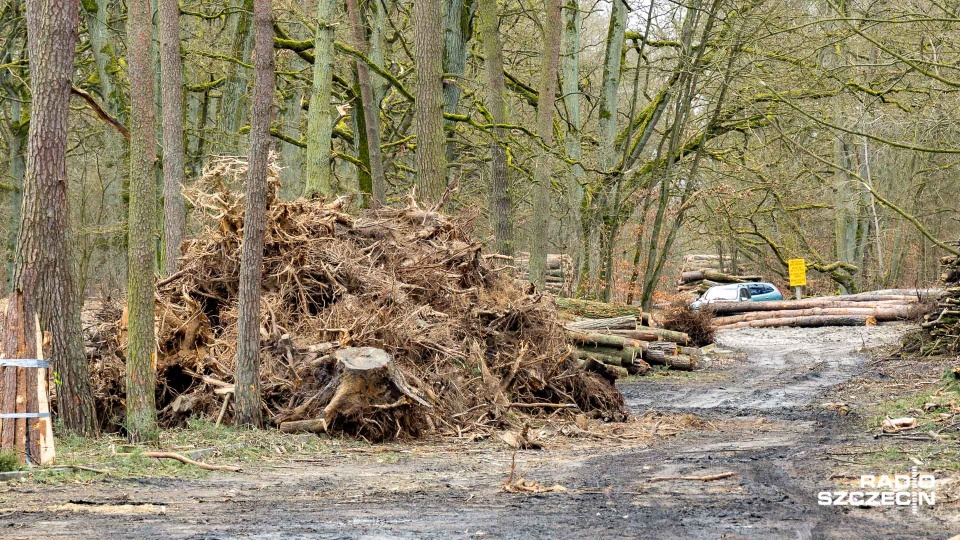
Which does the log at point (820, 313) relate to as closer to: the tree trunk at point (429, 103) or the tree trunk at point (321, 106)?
the tree trunk at point (429, 103)

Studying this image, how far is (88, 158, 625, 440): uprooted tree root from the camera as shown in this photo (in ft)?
34.6

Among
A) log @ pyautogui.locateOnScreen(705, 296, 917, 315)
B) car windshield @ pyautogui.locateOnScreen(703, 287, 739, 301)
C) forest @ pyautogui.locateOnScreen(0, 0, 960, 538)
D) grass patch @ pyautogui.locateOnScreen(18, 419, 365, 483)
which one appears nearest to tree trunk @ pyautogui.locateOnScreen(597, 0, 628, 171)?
forest @ pyautogui.locateOnScreen(0, 0, 960, 538)

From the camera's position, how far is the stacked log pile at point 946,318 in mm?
15891

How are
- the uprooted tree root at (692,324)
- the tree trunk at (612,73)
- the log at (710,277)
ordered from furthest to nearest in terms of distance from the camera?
the log at (710,277)
the tree trunk at (612,73)
the uprooted tree root at (692,324)

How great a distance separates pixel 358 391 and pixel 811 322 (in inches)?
808

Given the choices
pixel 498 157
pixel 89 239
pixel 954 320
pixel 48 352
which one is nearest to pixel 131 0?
pixel 48 352

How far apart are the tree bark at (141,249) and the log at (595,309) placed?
462 inches

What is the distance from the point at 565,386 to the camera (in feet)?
42.2

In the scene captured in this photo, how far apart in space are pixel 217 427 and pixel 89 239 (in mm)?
20893

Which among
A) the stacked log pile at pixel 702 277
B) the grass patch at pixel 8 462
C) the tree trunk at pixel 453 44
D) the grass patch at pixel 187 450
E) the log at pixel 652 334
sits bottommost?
the grass patch at pixel 187 450

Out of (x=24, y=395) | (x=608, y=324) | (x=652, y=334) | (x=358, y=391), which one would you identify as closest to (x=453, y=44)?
(x=608, y=324)

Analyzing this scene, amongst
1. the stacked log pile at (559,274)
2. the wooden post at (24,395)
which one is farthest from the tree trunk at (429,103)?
the stacked log pile at (559,274)

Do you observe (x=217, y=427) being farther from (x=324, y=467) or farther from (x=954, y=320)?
(x=954, y=320)

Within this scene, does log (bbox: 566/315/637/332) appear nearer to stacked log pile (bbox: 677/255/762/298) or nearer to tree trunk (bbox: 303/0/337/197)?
tree trunk (bbox: 303/0/337/197)
